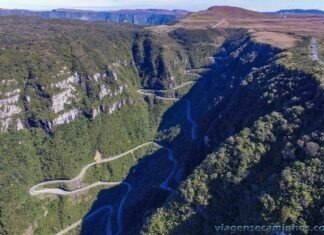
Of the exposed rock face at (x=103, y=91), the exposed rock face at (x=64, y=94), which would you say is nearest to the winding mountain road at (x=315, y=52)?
the exposed rock face at (x=103, y=91)

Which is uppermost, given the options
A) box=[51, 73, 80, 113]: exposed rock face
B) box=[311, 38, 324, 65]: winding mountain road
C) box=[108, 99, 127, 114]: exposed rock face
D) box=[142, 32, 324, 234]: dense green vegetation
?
box=[311, 38, 324, 65]: winding mountain road

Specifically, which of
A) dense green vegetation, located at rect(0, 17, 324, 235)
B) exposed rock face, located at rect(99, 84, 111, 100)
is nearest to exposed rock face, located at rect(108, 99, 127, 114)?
dense green vegetation, located at rect(0, 17, 324, 235)

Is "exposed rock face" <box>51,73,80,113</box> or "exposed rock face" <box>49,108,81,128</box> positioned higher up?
"exposed rock face" <box>51,73,80,113</box>

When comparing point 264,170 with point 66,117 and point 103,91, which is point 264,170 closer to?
point 66,117

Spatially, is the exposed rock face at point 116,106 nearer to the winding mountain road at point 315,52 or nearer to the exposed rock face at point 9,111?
the exposed rock face at point 9,111

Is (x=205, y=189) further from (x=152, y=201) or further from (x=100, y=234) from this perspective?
(x=100, y=234)

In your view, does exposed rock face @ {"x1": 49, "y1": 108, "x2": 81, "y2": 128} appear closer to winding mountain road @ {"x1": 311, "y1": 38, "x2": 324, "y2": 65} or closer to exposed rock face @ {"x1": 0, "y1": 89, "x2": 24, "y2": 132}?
exposed rock face @ {"x1": 0, "y1": 89, "x2": 24, "y2": 132}

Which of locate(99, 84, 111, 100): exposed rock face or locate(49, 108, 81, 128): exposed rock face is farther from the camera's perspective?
locate(99, 84, 111, 100): exposed rock face

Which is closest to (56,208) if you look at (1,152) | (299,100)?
(1,152)

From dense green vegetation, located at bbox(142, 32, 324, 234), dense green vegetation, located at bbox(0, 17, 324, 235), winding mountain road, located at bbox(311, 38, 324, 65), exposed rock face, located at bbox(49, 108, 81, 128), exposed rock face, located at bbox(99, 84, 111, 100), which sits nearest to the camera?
dense green vegetation, located at bbox(142, 32, 324, 234)

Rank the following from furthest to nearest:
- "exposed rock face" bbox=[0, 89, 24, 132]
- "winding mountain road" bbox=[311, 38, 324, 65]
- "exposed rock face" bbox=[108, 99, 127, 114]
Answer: "exposed rock face" bbox=[108, 99, 127, 114] < "exposed rock face" bbox=[0, 89, 24, 132] < "winding mountain road" bbox=[311, 38, 324, 65]

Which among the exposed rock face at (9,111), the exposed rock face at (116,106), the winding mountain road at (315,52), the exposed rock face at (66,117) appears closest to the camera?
the winding mountain road at (315,52)
